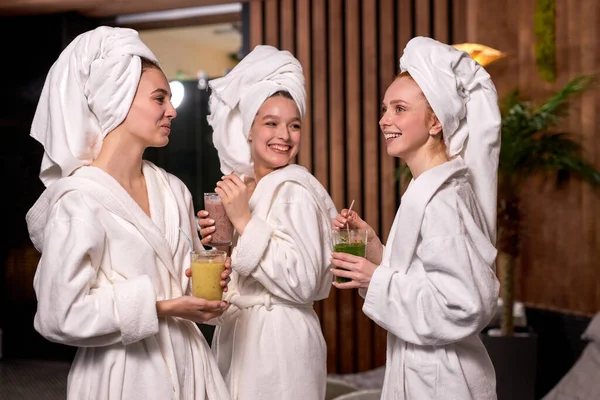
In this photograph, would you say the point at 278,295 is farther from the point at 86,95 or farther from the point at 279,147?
the point at 86,95

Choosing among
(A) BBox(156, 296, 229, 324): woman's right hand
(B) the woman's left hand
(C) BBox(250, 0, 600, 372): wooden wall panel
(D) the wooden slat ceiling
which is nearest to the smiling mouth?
(B) the woman's left hand

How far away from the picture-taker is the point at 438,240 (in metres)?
1.95

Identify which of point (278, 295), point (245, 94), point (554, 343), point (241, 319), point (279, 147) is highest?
point (245, 94)

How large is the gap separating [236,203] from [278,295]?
0.35 metres

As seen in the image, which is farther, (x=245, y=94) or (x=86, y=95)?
(x=245, y=94)

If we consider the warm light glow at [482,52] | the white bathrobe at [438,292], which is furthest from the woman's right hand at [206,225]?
the warm light glow at [482,52]

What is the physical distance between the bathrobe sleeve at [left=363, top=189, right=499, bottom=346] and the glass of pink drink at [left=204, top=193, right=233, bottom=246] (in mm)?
587

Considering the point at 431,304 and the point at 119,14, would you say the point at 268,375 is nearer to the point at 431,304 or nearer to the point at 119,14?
the point at 431,304

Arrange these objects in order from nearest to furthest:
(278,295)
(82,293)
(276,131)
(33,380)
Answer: (82,293) → (278,295) → (276,131) → (33,380)

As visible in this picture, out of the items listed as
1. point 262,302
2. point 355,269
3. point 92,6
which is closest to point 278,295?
point 262,302

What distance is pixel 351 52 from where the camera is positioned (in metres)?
5.72

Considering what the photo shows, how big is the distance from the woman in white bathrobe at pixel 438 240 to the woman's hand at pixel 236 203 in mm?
449

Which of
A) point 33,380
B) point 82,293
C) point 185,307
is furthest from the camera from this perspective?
point 33,380

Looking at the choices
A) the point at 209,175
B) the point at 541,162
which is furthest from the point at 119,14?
the point at 541,162
